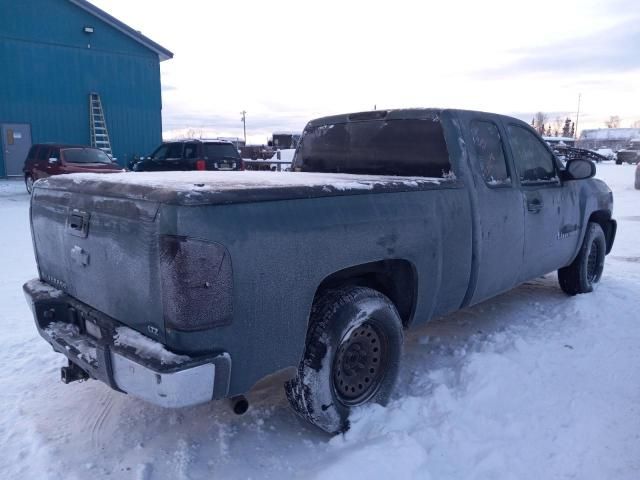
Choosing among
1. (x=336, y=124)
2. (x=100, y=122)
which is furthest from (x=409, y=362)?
(x=100, y=122)

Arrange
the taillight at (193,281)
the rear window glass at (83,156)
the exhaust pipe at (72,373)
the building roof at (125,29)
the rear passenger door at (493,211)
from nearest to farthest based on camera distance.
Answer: the taillight at (193,281), the exhaust pipe at (72,373), the rear passenger door at (493,211), the rear window glass at (83,156), the building roof at (125,29)

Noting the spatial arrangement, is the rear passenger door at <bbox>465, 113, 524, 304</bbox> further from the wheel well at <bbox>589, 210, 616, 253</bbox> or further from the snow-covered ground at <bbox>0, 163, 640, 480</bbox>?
the wheel well at <bbox>589, 210, 616, 253</bbox>

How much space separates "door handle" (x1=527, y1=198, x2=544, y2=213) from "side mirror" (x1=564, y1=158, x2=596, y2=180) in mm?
527

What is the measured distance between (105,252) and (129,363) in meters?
0.60

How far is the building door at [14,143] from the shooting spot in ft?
67.1

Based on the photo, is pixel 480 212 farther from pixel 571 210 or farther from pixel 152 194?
pixel 152 194

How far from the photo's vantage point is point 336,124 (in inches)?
181

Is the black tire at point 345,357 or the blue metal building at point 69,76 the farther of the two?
the blue metal building at point 69,76

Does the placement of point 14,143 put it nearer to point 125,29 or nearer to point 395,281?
point 125,29

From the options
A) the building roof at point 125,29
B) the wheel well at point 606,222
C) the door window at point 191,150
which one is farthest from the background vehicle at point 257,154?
the wheel well at point 606,222

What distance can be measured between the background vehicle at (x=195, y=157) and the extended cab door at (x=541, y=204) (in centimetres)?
1055

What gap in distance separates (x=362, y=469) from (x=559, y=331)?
279 cm

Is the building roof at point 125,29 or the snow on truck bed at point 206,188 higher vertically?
the building roof at point 125,29

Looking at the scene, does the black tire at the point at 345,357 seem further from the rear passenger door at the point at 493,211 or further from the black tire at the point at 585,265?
the black tire at the point at 585,265
